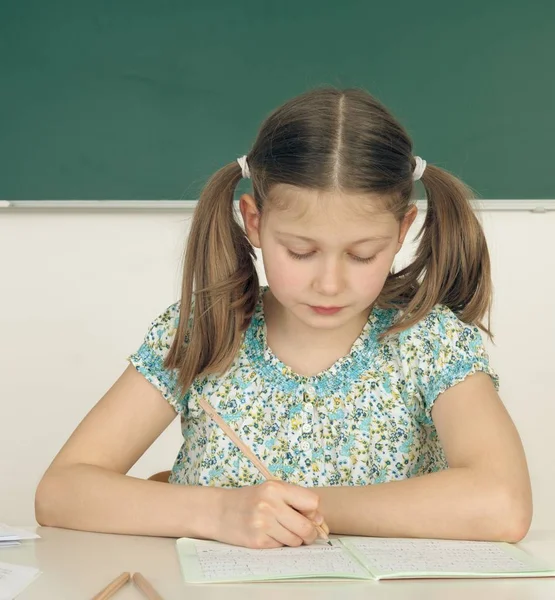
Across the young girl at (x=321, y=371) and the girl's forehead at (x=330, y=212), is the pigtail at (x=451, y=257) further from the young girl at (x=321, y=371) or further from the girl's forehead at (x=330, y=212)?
the girl's forehead at (x=330, y=212)

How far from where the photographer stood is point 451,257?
1.59m

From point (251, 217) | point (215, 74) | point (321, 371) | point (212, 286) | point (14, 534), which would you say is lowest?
point (14, 534)

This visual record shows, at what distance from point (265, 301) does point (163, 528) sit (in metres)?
0.56

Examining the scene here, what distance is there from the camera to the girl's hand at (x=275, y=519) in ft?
3.87

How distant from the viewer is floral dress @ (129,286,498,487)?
5.10 feet

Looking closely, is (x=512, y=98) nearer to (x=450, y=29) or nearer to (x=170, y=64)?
(x=450, y=29)

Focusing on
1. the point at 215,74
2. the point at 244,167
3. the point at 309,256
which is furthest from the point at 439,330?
the point at 215,74

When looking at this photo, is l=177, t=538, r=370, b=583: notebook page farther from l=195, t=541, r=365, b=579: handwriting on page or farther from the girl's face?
the girl's face

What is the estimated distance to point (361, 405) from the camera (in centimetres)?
158

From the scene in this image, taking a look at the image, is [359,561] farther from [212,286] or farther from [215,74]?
[215,74]

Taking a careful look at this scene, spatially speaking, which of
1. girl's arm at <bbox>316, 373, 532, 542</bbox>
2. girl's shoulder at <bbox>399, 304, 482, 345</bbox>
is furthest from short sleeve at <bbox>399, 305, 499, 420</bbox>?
girl's arm at <bbox>316, 373, 532, 542</bbox>

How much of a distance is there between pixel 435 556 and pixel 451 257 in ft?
1.93

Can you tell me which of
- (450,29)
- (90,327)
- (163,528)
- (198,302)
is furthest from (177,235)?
(163,528)

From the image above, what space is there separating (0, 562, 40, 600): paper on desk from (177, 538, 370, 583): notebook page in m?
0.16
